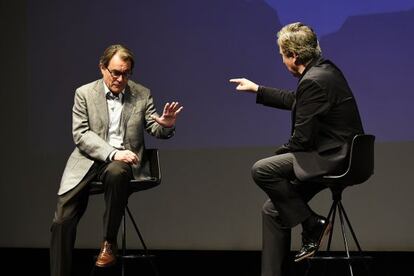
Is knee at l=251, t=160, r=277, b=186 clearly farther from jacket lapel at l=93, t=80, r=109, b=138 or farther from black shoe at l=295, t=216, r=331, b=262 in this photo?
jacket lapel at l=93, t=80, r=109, b=138

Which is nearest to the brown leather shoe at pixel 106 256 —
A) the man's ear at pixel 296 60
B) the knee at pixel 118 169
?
the knee at pixel 118 169

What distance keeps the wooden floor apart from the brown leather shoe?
0.47 metres

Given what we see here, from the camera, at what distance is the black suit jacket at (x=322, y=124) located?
3.14 m

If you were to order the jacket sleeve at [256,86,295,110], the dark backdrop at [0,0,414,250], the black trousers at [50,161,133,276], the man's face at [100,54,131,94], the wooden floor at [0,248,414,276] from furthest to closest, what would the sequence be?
1. the dark backdrop at [0,0,414,250]
2. the wooden floor at [0,248,414,276]
3. the man's face at [100,54,131,94]
4. the jacket sleeve at [256,86,295,110]
5. the black trousers at [50,161,133,276]

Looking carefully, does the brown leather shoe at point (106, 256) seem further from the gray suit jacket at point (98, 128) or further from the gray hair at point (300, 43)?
the gray hair at point (300, 43)

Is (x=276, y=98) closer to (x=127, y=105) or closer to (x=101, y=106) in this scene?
(x=127, y=105)

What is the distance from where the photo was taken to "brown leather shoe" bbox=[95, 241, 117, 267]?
3350 millimetres

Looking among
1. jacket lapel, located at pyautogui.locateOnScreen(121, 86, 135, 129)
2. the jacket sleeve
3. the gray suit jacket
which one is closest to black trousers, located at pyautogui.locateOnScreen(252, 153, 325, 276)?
the jacket sleeve


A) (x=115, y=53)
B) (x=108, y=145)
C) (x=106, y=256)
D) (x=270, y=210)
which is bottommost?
(x=106, y=256)

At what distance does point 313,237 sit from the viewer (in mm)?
3158

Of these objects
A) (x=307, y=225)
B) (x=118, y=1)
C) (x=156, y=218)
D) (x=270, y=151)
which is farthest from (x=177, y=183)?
(x=307, y=225)

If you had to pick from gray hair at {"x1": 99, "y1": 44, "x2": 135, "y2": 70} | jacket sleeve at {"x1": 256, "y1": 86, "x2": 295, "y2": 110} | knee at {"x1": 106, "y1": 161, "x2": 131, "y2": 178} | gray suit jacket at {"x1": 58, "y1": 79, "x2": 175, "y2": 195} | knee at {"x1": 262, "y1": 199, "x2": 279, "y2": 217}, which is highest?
gray hair at {"x1": 99, "y1": 44, "x2": 135, "y2": 70}

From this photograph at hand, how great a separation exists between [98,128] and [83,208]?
17.8 inches

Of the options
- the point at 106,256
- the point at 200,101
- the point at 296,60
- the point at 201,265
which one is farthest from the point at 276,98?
the point at 200,101
